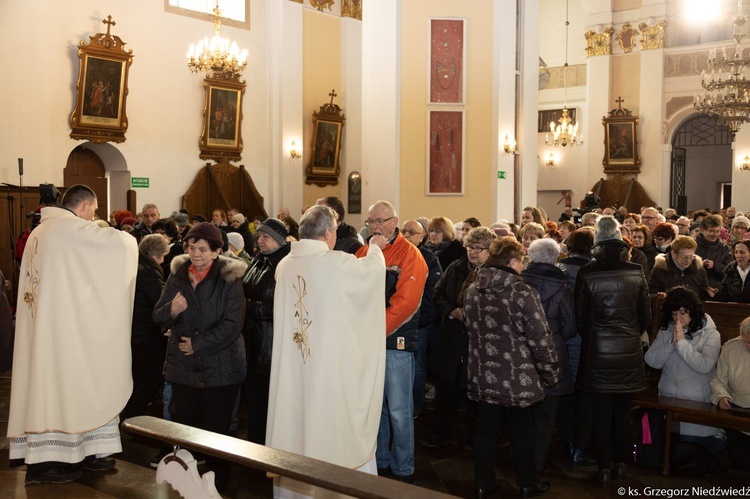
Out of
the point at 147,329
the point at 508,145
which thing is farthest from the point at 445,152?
the point at 147,329

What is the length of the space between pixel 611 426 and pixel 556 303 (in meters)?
0.91

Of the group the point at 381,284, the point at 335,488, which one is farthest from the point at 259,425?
the point at 335,488

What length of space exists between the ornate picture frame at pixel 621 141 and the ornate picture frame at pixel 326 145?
9.24 metres

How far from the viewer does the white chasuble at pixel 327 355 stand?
4.29 meters

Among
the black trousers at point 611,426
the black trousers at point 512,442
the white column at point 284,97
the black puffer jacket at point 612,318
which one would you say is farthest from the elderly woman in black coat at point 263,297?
the white column at point 284,97

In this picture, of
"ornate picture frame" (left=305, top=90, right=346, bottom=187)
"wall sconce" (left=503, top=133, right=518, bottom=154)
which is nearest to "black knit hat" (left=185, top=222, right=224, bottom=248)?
"wall sconce" (left=503, top=133, right=518, bottom=154)

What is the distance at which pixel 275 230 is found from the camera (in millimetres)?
5043

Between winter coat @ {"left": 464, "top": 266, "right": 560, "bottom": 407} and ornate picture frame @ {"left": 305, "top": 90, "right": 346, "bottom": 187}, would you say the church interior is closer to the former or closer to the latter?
ornate picture frame @ {"left": 305, "top": 90, "right": 346, "bottom": 187}

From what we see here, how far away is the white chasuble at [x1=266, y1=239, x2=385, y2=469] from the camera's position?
4.29m

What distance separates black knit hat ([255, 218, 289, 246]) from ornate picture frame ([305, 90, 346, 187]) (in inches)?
511

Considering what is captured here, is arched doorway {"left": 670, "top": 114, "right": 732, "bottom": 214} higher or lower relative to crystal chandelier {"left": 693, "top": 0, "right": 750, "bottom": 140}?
lower

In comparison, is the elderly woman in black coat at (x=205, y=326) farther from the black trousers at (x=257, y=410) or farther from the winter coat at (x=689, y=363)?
the winter coat at (x=689, y=363)

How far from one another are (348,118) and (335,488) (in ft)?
54.8

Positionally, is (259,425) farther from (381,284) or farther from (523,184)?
(523,184)
